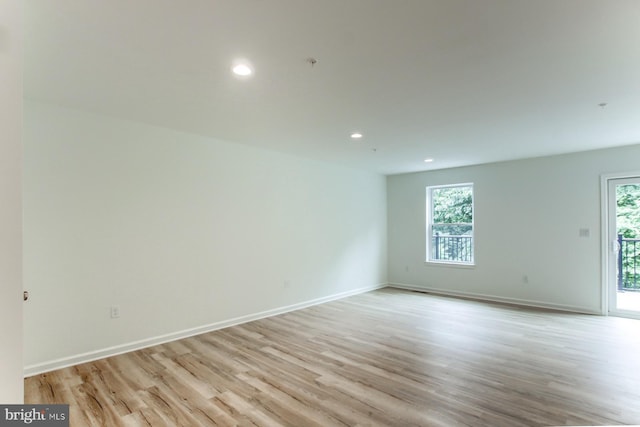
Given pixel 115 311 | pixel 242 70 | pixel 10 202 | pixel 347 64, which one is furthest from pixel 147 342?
pixel 347 64

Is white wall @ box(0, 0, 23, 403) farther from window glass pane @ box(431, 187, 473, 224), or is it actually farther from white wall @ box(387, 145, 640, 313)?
window glass pane @ box(431, 187, 473, 224)

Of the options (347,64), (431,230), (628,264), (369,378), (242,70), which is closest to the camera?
(347,64)

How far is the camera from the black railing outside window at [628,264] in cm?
470

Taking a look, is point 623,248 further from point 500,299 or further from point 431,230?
point 431,230

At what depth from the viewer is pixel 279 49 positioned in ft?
6.96

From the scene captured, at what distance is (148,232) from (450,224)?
211 inches

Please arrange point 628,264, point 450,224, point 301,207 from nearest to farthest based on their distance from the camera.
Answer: point 628,264 < point 301,207 < point 450,224

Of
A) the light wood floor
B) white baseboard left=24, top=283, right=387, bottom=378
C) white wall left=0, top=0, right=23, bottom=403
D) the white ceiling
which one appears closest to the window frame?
the light wood floor

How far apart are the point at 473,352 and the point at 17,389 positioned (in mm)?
3572

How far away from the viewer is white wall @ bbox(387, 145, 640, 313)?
16.1 feet

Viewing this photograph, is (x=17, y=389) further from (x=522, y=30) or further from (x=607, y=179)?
(x=607, y=179)

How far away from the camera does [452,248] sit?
652cm

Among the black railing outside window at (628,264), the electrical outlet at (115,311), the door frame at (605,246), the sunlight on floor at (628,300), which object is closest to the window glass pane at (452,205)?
the door frame at (605,246)

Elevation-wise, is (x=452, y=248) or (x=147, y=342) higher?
(x=452, y=248)
